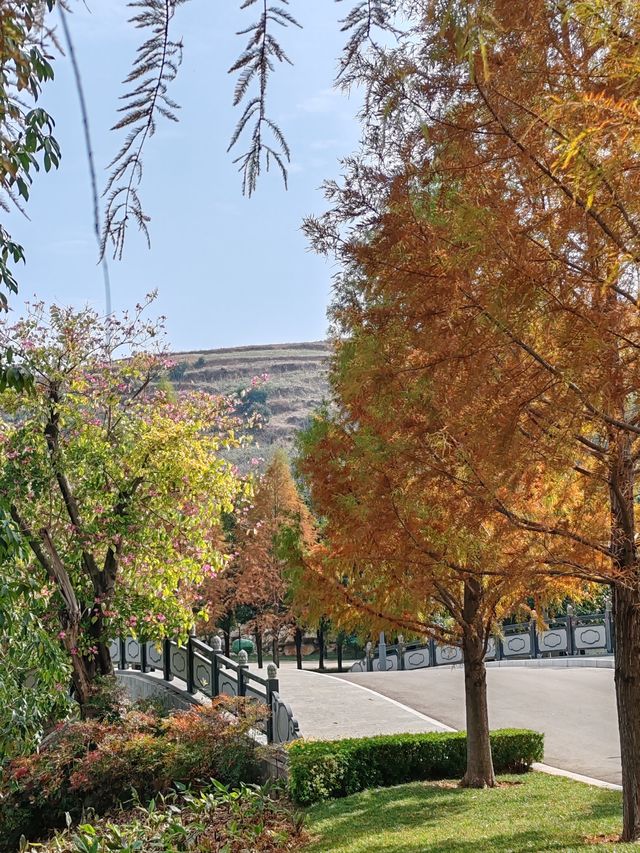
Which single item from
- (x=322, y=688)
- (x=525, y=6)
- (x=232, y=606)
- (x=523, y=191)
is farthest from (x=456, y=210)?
(x=232, y=606)

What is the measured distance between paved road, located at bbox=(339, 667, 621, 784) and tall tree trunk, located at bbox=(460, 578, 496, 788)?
186 cm

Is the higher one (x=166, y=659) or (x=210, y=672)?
(x=166, y=659)

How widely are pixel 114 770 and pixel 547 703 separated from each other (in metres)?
10.2

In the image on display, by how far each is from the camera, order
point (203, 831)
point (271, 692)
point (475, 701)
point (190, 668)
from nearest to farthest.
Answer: point (203, 831), point (475, 701), point (271, 692), point (190, 668)

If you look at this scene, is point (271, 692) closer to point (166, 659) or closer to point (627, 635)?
point (166, 659)

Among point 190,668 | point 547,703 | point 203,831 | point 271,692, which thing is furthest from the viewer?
point 547,703

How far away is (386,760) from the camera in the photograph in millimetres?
12641

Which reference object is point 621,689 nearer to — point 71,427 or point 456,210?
point 456,210

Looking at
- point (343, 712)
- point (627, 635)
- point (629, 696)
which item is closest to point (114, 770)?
point (629, 696)

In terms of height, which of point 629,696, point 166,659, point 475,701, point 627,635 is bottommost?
point 475,701

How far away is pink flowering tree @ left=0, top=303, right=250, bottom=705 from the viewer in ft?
44.4

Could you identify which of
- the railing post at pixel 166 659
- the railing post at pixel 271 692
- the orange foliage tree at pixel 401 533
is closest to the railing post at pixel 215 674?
the railing post at pixel 166 659

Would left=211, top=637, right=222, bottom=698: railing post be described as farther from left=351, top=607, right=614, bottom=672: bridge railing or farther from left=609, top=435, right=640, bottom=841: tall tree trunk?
left=351, top=607, right=614, bottom=672: bridge railing

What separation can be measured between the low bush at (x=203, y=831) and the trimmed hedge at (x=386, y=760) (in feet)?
4.46
